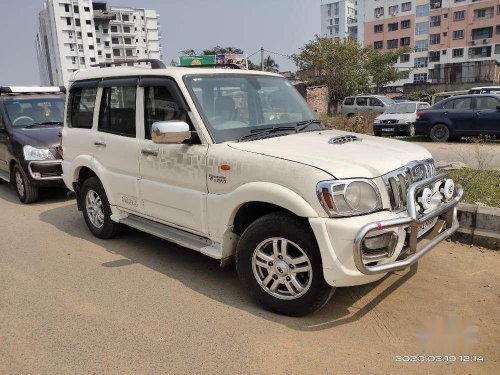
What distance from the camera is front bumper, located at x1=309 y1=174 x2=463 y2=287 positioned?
2.87 metres

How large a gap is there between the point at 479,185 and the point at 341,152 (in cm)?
339

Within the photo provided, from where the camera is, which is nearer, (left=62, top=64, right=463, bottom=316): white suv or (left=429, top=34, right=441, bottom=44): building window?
(left=62, top=64, right=463, bottom=316): white suv

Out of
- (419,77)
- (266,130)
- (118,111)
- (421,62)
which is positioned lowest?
(266,130)

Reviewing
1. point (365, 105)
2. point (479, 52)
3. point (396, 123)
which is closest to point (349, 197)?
point (396, 123)

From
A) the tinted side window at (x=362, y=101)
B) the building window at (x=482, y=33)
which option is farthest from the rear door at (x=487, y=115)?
the building window at (x=482, y=33)

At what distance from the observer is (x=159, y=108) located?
422cm

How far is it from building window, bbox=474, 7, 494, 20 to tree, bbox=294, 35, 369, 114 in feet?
128

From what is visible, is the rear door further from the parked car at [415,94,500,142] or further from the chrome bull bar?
the chrome bull bar

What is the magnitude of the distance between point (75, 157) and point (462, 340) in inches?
183

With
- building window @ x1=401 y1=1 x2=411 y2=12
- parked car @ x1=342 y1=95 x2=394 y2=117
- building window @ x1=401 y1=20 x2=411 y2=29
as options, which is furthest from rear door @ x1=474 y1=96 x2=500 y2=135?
building window @ x1=401 y1=1 x2=411 y2=12

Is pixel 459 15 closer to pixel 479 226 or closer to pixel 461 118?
pixel 461 118

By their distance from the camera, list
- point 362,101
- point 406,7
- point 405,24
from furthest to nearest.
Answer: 1. point 406,7
2. point 405,24
3. point 362,101

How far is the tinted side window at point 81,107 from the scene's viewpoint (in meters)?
5.15

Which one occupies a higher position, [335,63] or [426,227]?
[335,63]
